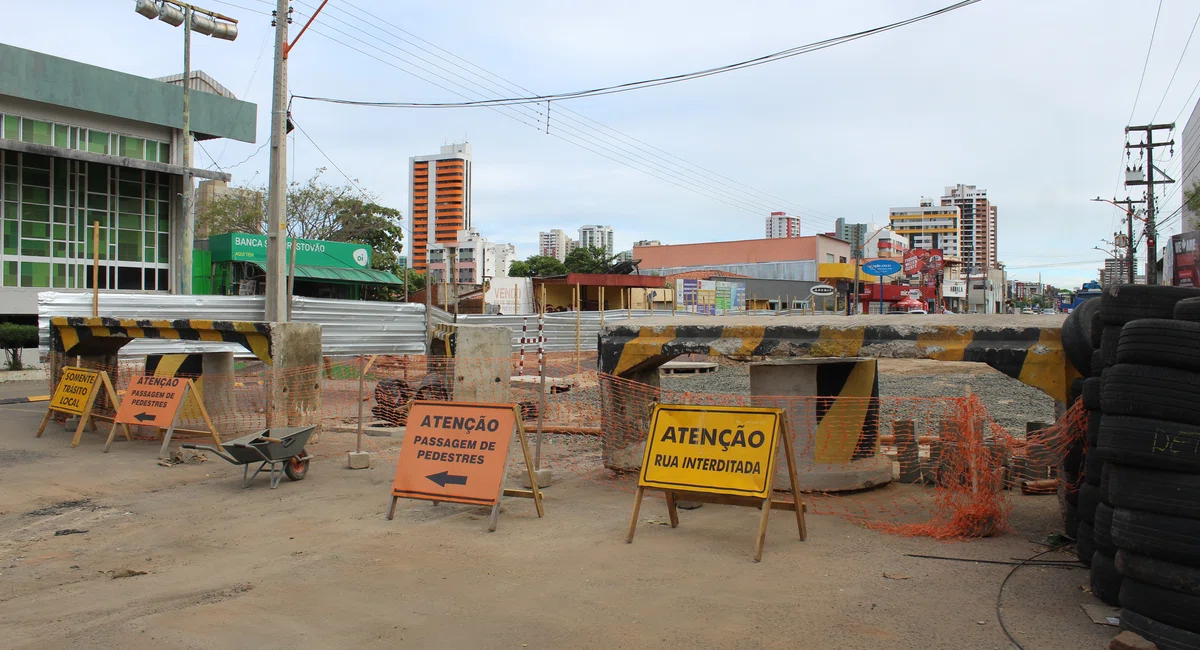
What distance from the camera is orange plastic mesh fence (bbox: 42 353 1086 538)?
727 centimetres

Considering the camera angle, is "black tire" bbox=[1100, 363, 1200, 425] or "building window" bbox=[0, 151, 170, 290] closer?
"black tire" bbox=[1100, 363, 1200, 425]

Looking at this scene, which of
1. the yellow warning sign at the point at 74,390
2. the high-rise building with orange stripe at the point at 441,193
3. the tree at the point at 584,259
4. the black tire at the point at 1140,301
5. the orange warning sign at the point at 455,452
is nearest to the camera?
the black tire at the point at 1140,301

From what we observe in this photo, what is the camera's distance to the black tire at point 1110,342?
5477 mm

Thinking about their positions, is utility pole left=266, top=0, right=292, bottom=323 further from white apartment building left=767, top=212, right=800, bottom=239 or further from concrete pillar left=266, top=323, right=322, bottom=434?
white apartment building left=767, top=212, right=800, bottom=239

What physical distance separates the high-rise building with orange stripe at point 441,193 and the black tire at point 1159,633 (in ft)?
433

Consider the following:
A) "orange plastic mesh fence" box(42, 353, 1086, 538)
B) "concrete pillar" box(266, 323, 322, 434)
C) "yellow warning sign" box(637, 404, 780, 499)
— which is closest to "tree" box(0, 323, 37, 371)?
"orange plastic mesh fence" box(42, 353, 1086, 538)

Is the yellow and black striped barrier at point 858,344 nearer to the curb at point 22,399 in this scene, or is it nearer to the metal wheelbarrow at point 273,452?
the metal wheelbarrow at point 273,452

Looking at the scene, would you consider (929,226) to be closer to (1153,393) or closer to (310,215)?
(310,215)

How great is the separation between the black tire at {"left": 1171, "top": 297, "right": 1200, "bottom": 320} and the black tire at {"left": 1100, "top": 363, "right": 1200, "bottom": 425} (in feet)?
1.57

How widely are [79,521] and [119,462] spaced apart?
314cm

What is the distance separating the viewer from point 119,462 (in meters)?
10.7

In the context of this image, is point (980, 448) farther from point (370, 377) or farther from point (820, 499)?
point (370, 377)

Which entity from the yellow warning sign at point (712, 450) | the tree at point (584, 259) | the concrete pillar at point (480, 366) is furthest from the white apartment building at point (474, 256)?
the yellow warning sign at point (712, 450)

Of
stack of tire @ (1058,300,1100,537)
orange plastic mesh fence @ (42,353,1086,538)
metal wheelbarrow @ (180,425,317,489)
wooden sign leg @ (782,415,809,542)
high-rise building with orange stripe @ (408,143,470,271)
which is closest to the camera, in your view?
stack of tire @ (1058,300,1100,537)
